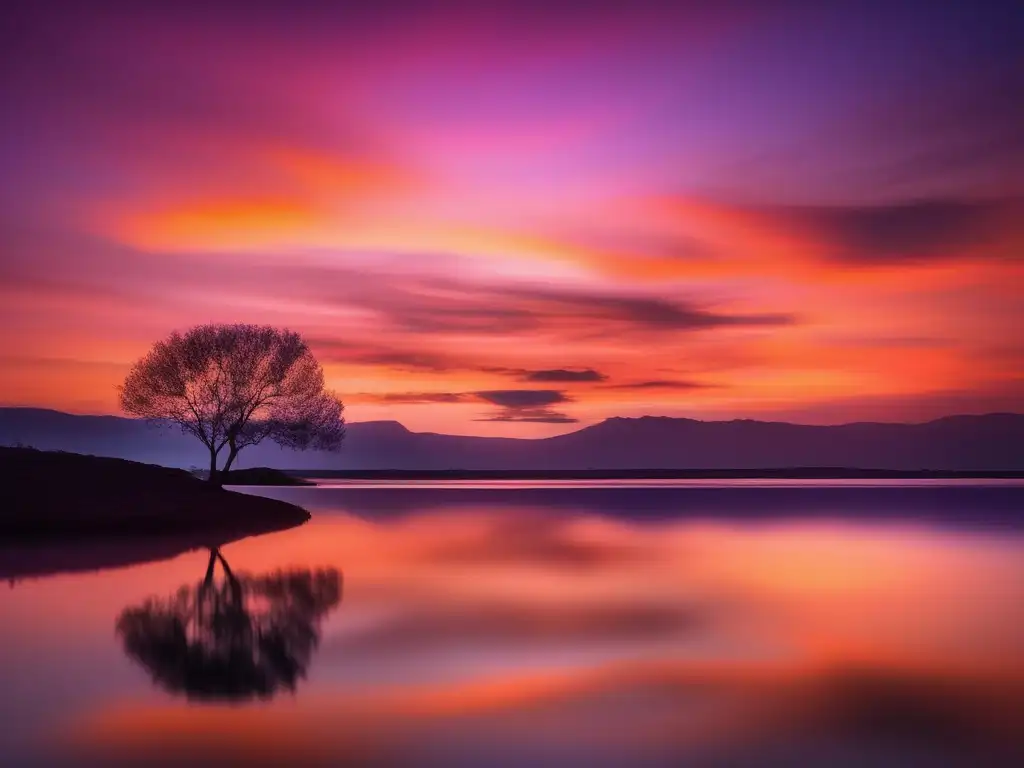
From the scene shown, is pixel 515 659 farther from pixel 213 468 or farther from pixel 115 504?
pixel 213 468

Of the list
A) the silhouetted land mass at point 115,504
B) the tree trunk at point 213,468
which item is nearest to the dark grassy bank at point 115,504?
the silhouetted land mass at point 115,504

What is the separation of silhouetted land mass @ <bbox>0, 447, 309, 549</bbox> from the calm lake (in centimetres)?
699

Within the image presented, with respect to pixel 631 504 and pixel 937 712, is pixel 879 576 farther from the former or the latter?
pixel 631 504

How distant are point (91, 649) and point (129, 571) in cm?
1221

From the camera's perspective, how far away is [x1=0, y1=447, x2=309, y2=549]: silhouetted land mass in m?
40.0

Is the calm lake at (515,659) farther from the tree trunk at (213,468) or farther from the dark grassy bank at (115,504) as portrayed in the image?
the tree trunk at (213,468)

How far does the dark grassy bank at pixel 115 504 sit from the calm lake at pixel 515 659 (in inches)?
273

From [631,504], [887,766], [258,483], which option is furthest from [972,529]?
[258,483]

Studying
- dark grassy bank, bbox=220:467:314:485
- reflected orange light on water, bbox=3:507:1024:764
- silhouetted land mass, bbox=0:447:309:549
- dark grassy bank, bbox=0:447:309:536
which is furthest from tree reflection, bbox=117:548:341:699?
dark grassy bank, bbox=220:467:314:485

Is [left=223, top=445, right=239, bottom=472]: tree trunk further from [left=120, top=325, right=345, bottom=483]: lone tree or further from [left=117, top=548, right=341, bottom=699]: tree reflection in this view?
[left=117, top=548, right=341, bottom=699]: tree reflection

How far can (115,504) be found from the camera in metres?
44.7

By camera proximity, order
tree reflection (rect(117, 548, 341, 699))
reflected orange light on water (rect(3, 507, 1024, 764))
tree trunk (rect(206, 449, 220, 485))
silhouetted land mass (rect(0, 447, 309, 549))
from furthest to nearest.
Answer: tree trunk (rect(206, 449, 220, 485)), silhouetted land mass (rect(0, 447, 309, 549)), tree reflection (rect(117, 548, 341, 699)), reflected orange light on water (rect(3, 507, 1024, 764))

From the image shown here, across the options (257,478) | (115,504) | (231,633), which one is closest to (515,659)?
(231,633)

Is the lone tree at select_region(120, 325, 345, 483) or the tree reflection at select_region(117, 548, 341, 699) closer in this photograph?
the tree reflection at select_region(117, 548, 341, 699)
